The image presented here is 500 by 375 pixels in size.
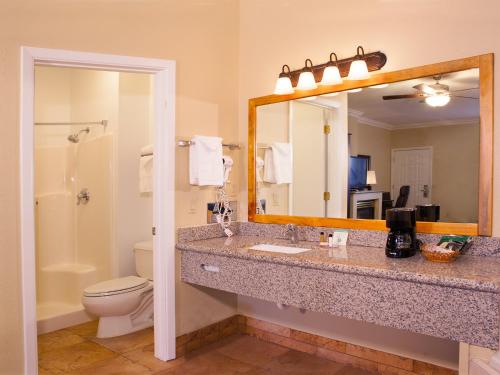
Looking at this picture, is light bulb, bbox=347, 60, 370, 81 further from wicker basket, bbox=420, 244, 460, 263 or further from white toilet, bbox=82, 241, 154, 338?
white toilet, bbox=82, 241, 154, 338

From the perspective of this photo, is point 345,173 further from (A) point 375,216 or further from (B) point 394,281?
(B) point 394,281

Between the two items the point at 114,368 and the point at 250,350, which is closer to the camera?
the point at 114,368

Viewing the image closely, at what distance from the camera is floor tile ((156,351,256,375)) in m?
2.56

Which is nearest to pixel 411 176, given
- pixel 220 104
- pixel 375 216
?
pixel 375 216

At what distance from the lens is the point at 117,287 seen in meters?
3.09

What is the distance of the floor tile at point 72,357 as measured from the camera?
2646 mm

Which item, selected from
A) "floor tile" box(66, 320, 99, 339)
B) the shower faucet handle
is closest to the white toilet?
"floor tile" box(66, 320, 99, 339)

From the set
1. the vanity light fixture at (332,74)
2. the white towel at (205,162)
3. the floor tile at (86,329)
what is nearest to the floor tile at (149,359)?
the floor tile at (86,329)

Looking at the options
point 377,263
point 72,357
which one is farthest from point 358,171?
point 72,357

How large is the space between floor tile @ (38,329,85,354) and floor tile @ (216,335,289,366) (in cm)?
114

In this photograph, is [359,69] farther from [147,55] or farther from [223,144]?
[147,55]

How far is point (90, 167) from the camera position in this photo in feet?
12.9

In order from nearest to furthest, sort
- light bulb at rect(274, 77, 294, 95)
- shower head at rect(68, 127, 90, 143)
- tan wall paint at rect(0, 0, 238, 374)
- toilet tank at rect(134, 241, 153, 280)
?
tan wall paint at rect(0, 0, 238, 374) < light bulb at rect(274, 77, 294, 95) < toilet tank at rect(134, 241, 153, 280) < shower head at rect(68, 127, 90, 143)

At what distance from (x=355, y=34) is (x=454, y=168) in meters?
1.01
